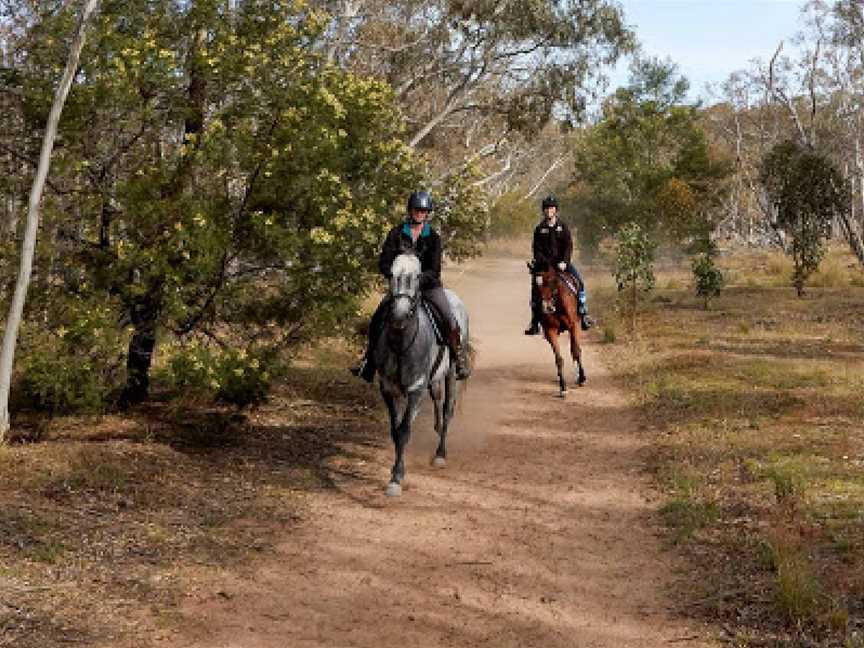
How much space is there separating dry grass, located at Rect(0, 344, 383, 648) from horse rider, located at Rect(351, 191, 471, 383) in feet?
5.58

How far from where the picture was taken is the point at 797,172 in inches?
1150

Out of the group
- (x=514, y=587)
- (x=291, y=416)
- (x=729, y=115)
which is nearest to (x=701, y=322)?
(x=291, y=416)

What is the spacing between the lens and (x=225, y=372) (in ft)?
31.1

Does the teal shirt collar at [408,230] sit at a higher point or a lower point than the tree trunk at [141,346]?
higher

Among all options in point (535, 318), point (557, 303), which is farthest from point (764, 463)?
point (535, 318)

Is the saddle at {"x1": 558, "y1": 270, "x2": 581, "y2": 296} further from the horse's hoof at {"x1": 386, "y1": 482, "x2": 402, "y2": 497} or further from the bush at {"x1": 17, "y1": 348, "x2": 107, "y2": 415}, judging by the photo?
the bush at {"x1": 17, "y1": 348, "x2": 107, "y2": 415}

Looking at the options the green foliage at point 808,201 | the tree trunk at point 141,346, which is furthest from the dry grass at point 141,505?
the green foliage at point 808,201

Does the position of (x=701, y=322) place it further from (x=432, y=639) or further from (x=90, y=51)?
(x=432, y=639)

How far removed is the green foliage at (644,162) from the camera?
153 feet

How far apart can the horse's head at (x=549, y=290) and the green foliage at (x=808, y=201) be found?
17.1 meters

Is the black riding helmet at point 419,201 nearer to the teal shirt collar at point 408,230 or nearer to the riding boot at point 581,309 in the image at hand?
the teal shirt collar at point 408,230

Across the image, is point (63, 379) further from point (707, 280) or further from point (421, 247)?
point (707, 280)

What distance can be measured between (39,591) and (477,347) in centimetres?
1518

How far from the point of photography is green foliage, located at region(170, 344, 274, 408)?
9242 millimetres
